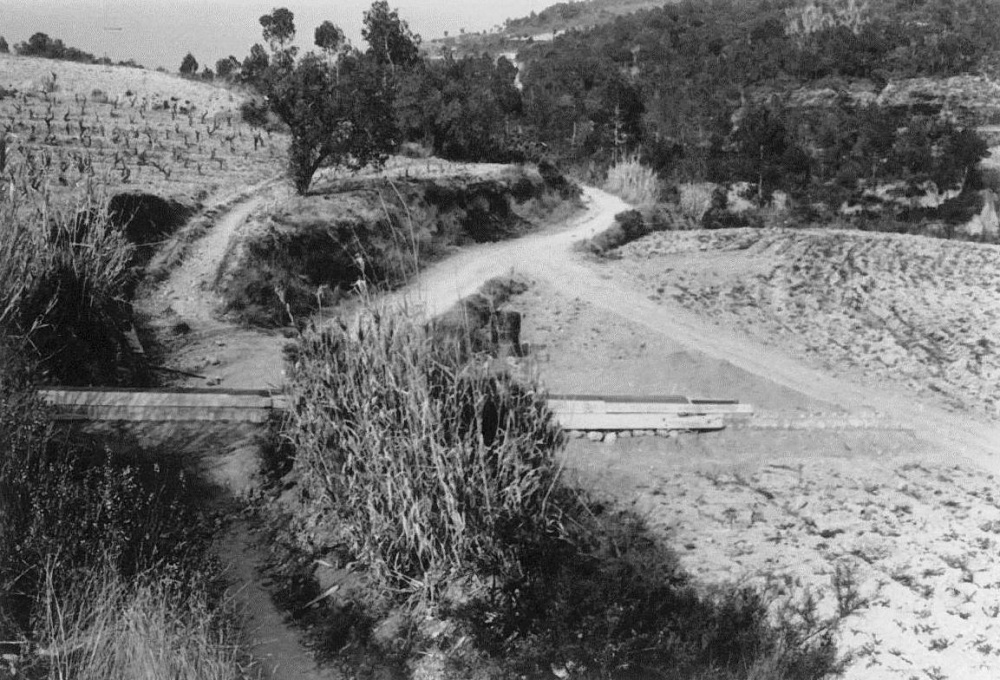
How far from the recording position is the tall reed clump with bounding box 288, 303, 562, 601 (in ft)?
20.4

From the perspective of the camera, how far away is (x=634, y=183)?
88.5ft

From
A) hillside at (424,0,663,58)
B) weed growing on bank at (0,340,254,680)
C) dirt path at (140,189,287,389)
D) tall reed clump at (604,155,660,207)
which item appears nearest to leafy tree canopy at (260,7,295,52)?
tall reed clump at (604,155,660,207)

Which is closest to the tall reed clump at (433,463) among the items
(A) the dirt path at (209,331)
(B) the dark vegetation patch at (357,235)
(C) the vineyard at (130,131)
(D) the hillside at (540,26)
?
(A) the dirt path at (209,331)

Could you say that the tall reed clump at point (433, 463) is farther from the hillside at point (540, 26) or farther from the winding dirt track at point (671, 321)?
the hillside at point (540, 26)

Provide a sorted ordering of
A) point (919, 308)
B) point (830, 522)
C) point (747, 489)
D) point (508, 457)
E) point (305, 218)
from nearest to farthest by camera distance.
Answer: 1. point (508, 457)
2. point (830, 522)
3. point (747, 489)
4. point (919, 308)
5. point (305, 218)

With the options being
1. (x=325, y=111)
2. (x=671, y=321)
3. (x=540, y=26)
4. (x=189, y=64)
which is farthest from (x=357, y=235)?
(x=540, y=26)

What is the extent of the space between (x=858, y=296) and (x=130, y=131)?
17.9m

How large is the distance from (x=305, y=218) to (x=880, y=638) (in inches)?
483

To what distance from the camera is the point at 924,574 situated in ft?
21.5

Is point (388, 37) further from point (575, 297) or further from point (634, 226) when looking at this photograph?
point (575, 297)

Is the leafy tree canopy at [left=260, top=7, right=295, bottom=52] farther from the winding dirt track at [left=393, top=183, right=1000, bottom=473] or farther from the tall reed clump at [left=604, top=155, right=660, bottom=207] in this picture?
the winding dirt track at [left=393, top=183, right=1000, bottom=473]

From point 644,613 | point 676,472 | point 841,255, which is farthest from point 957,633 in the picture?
point 841,255

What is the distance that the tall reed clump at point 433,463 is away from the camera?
6.21 metres

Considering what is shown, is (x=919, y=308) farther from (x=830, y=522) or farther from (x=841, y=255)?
(x=830, y=522)
